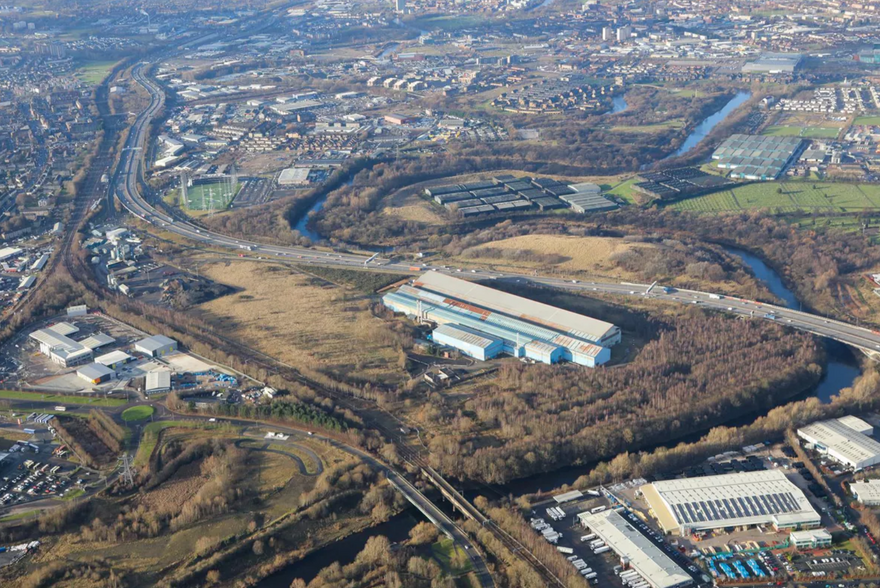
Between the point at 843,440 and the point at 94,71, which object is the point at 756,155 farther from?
the point at 94,71

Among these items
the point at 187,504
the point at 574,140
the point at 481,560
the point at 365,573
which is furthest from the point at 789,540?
the point at 574,140

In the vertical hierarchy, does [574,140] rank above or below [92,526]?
below

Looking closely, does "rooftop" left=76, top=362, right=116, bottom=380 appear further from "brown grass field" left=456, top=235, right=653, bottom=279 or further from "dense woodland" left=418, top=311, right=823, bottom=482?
"brown grass field" left=456, top=235, right=653, bottom=279

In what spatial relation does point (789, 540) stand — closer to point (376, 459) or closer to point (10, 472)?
point (376, 459)

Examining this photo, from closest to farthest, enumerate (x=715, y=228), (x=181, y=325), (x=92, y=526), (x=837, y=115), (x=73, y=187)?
(x=92, y=526)
(x=181, y=325)
(x=715, y=228)
(x=73, y=187)
(x=837, y=115)

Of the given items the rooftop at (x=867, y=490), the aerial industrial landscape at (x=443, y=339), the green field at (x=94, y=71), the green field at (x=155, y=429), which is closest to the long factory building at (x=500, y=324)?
the aerial industrial landscape at (x=443, y=339)

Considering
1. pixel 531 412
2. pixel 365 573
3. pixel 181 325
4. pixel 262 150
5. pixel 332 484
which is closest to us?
pixel 365 573
